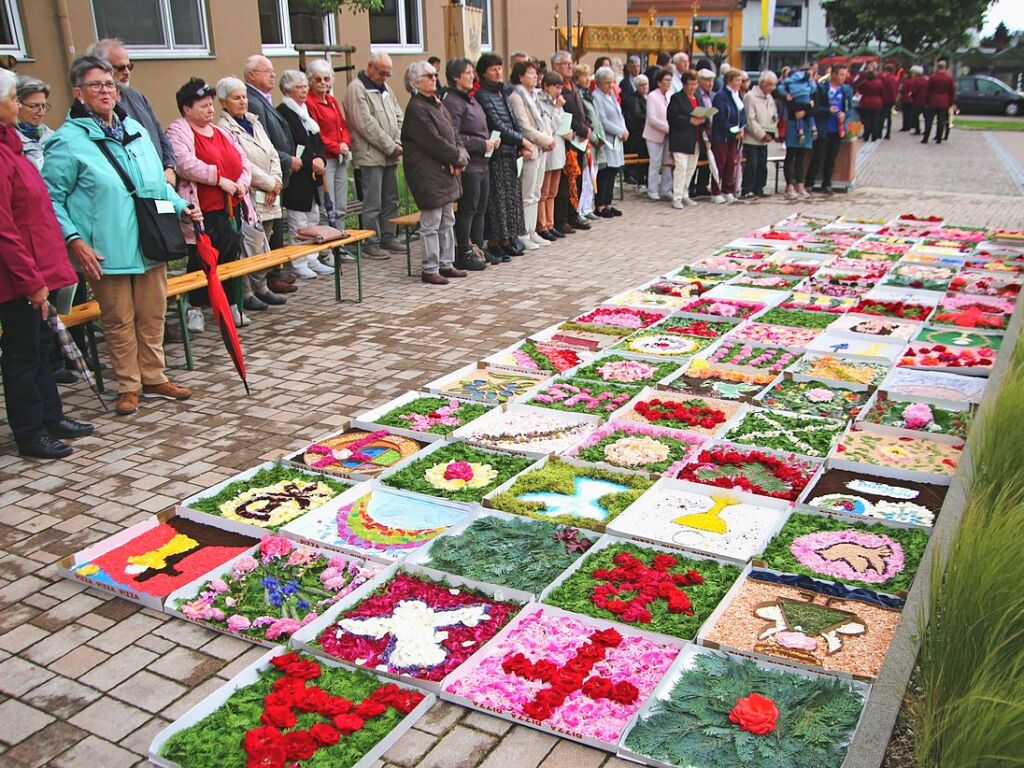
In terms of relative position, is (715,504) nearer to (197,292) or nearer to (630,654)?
(630,654)

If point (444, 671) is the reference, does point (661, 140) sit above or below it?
above

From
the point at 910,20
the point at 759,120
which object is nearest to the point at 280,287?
the point at 759,120

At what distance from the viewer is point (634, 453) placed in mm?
4773

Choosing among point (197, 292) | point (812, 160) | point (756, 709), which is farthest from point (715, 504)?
point (812, 160)

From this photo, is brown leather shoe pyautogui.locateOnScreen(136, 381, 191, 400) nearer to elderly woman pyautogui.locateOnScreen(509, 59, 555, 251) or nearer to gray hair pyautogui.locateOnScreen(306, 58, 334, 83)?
gray hair pyautogui.locateOnScreen(306, 58, 334, 83)

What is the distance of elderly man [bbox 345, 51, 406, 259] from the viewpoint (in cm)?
947

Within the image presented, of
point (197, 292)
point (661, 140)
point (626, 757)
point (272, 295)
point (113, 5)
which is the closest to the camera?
point (626, 757)

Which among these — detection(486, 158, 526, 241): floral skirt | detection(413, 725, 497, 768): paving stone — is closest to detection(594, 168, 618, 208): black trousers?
detection(486, 158, 526, 241): floral skirt

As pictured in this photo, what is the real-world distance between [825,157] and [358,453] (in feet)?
37.4

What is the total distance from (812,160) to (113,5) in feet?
31.3

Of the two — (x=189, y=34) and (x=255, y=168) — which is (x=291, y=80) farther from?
(x=189, y=34)

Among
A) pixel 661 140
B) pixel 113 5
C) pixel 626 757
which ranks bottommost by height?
pixel 626 757

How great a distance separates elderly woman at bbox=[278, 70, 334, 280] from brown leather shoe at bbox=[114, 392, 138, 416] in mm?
3326

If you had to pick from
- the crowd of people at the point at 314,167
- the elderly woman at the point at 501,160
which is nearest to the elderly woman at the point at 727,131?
the crowd of people at the point at 314,167
